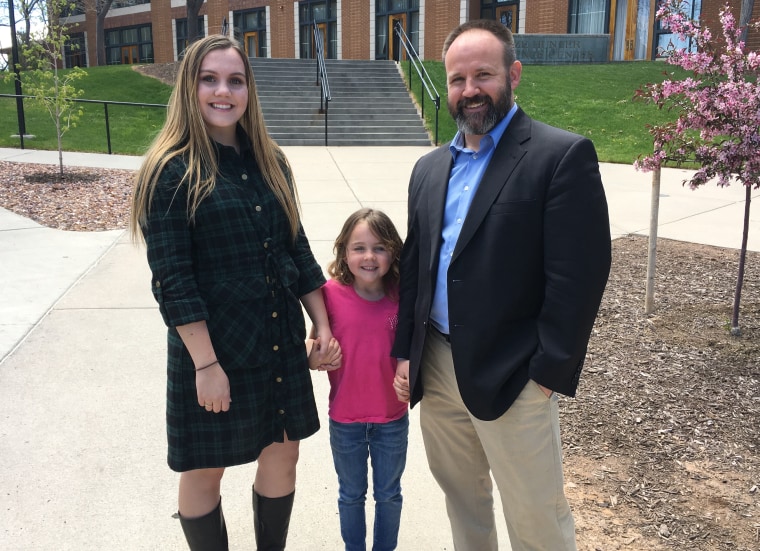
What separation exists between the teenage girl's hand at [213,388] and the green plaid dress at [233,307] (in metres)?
0.07

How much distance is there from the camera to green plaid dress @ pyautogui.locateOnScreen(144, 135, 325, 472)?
2029 millimetres

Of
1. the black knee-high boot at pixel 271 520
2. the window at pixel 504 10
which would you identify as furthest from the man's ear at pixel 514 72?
the window at pixel 504 10

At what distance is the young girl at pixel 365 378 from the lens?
2492 mm

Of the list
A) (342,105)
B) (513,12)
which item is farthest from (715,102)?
(513,12)

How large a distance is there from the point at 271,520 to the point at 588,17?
28.8 m

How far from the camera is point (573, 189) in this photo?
6.25ft

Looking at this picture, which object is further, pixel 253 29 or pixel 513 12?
pixel 253 29

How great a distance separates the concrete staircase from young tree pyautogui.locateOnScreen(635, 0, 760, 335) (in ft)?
36.3

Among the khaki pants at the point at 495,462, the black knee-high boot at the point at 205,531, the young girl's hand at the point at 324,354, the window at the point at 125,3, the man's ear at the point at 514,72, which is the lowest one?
the black knee-high boot at the point at 205,531

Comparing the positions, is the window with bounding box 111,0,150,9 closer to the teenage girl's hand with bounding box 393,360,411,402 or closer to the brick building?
the brick building

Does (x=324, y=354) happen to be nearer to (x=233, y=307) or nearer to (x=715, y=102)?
(x=233, y=307)

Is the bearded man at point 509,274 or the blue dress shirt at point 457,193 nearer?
the bearded man at point 509,274

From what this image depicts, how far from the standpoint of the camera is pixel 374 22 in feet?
101

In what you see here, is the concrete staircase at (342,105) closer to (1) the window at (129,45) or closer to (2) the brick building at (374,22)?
(2) the brick building at (374,22)
